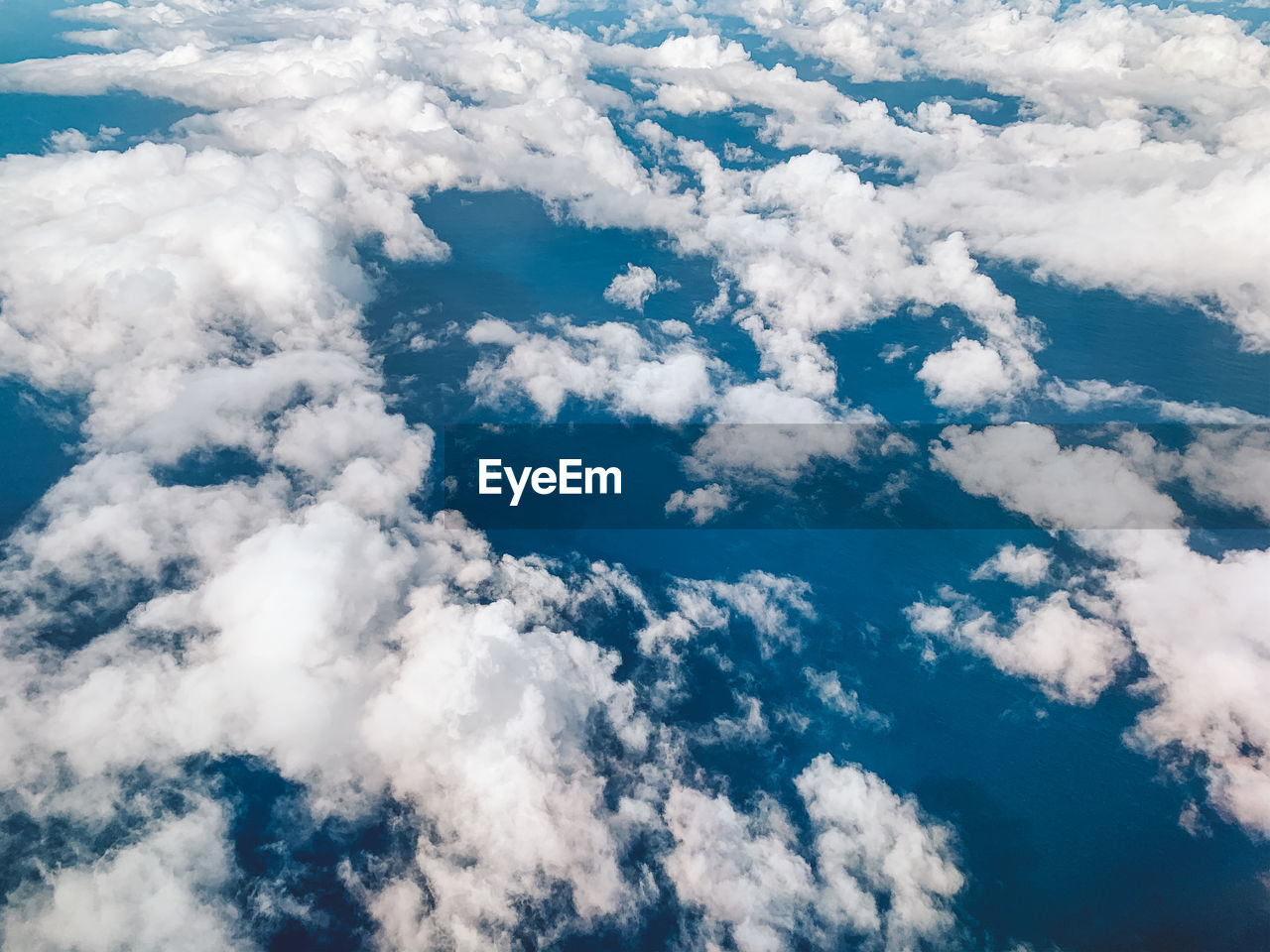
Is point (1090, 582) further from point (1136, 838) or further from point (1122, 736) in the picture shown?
point (1136, 838)

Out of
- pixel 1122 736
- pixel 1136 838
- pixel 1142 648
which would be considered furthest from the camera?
pixel 1142 648

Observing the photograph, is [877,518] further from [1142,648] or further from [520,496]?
[520,496]

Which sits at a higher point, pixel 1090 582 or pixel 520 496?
pixel 1090 582

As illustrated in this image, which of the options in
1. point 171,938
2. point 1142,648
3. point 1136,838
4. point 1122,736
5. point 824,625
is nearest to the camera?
point 171,938

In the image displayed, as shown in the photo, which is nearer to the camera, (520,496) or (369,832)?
(369,832)

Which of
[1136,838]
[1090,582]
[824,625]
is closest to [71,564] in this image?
[824,625]

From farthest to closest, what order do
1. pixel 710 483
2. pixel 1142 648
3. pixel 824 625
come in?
pixel 710 483, pixel 824 625, pixel 1142 648

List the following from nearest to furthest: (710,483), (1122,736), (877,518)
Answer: (1122,736) → (877,518) → (710,483)

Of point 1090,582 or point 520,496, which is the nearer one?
point 1090,582

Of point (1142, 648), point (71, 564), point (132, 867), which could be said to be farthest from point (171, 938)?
point (1142, 648)
